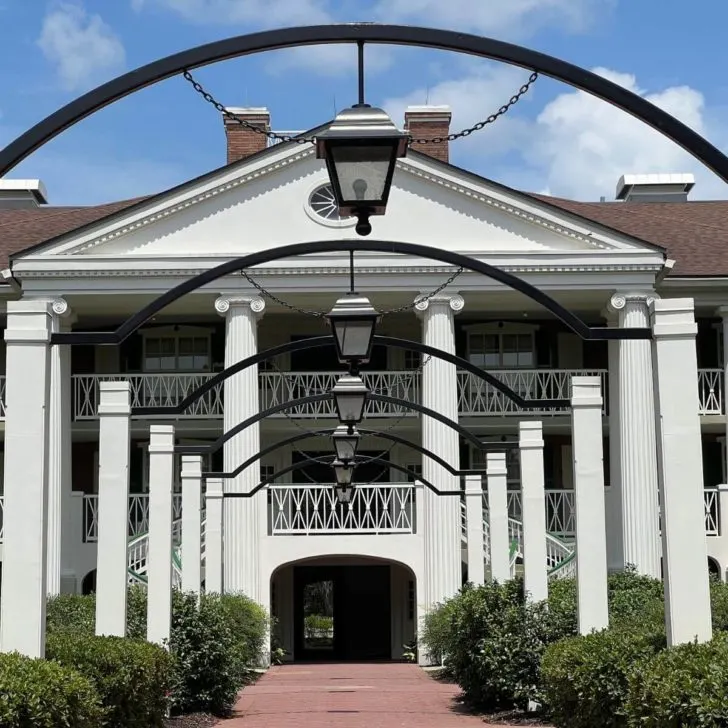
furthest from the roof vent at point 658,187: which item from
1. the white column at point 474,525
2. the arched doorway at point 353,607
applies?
the white column at point 474,525

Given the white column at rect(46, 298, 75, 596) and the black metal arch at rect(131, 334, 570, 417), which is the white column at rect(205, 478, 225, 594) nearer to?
the white column at rect(46, 298, 75, 596)

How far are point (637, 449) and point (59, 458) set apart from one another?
12370 millimetres

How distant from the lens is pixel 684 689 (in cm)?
791

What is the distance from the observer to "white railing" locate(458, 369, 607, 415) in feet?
111

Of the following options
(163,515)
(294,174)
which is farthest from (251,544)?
(163,515)

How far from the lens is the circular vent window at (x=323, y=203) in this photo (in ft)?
104

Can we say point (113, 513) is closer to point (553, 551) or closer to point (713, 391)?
point (553, 551)

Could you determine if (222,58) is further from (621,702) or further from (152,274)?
(152,274)

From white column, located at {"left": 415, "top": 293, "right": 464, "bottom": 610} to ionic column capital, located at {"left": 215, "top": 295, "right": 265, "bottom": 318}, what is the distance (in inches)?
143

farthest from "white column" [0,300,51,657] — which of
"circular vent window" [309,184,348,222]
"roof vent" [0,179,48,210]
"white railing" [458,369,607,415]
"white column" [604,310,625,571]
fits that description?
"roof vent" [0,179,48,210]

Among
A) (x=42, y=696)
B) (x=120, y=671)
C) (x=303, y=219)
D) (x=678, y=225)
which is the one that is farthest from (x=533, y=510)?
(x=678, y=225)

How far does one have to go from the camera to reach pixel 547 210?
3136 cm

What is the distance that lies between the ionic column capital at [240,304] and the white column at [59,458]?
3310 millimetres

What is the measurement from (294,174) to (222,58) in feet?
79.8
